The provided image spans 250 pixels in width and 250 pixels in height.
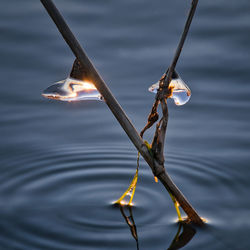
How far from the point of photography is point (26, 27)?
3.04 meters

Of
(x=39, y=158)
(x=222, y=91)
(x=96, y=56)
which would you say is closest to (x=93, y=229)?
(x=39, y=158)

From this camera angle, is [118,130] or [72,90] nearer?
[72,90]

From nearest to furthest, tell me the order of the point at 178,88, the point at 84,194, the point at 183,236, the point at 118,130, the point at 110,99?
the point at 110,99
the point at 178,88
the point at 183,236
the point at 84,194
the point at 118,130

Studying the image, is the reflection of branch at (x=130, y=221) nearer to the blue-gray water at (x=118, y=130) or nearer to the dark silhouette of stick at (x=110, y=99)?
the blue-gray water at (x=118, y=130)

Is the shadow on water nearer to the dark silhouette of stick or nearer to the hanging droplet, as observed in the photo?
the dark silhouette of stick

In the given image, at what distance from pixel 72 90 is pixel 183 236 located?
516mm

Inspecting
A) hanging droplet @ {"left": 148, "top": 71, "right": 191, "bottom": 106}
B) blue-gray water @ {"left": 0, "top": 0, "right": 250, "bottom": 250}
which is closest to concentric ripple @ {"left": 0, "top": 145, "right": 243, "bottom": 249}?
blue-gray water @ {"left": 0, "top": 0, "right": 250, "bottom": 250}

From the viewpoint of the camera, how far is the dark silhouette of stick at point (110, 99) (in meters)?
1.28

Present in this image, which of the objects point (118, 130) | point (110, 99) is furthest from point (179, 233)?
point (118, 130)

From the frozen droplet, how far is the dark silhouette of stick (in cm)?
8

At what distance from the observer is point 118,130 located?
2240mm

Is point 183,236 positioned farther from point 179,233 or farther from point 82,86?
point 82,86

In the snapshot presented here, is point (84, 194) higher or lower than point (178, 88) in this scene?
lower

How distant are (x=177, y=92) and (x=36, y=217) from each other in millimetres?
568
